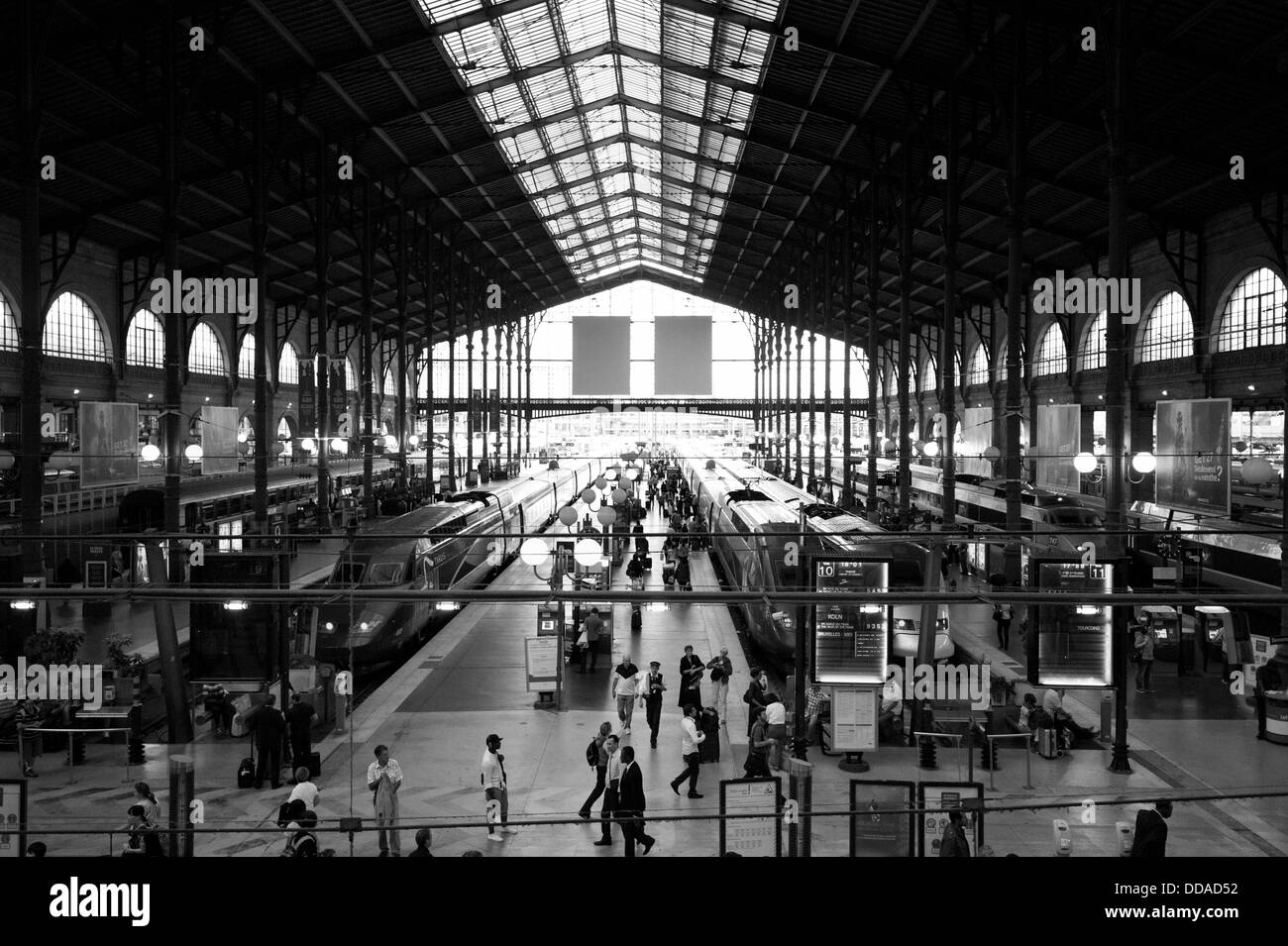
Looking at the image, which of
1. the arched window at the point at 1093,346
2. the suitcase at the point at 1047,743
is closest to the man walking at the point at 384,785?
the suitcase at the point at 1047,743

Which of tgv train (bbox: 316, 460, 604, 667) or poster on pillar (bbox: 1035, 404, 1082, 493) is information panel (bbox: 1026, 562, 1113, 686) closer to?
tgv train (bbox: 316, 460, 604, 667)

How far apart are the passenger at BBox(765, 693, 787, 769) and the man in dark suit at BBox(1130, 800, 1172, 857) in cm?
464

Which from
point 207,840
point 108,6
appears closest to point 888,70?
point 108,6

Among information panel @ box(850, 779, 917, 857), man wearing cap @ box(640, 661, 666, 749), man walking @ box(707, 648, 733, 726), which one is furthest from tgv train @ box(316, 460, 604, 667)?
information panel @ box(850, 779, 917, 857)

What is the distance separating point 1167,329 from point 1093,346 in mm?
5111

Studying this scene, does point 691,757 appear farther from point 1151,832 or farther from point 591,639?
point 591,639

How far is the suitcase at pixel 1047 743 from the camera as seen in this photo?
13258 millimetres

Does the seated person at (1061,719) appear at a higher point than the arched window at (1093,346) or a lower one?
lower

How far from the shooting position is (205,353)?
134 feet

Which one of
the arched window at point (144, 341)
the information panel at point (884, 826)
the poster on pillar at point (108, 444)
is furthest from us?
the arched window at point (144, 341)

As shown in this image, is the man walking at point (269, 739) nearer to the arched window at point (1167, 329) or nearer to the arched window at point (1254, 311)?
the arched window at point (1254, 311)

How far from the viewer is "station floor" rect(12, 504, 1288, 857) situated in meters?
9.90

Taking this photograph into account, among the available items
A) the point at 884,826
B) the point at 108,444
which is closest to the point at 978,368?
the point at 108,444

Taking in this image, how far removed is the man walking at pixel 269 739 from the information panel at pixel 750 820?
20.4 ft
